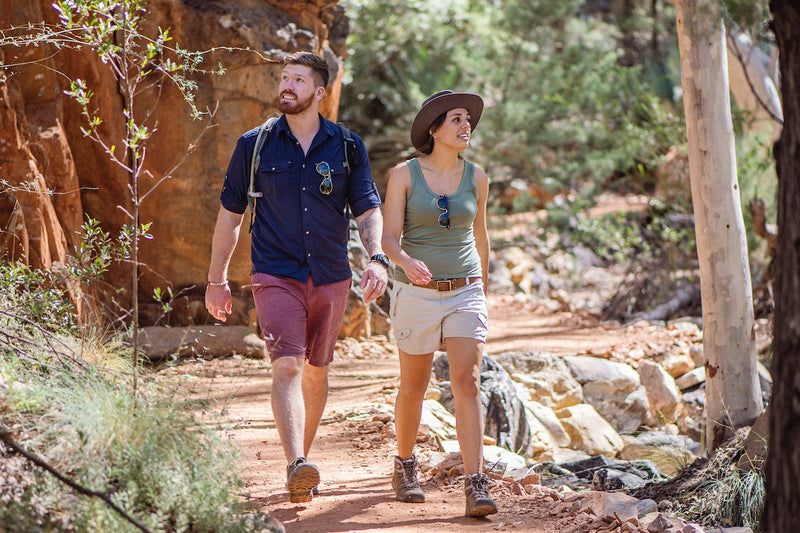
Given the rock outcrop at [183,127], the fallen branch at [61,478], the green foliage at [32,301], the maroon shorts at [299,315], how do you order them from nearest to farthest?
the fallen branch at [61,478] < the maroon shorts at [299,315] < the green foliage at [32,301] < the rock outcrop at [183,127]

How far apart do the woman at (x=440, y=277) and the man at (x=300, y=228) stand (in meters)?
0.21

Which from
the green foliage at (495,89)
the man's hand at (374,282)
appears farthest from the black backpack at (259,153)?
the green foliage at (495,89)

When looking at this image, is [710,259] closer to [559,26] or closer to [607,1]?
[559,26]

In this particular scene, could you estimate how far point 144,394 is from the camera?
4086 mm

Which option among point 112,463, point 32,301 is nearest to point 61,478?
point 112,463

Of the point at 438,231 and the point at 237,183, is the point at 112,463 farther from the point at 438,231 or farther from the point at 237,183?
the point at 438,231

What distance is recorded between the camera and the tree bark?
2850 millimetres

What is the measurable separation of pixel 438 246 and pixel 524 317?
8.93 metres

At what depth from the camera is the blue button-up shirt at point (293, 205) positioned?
4.45 metres

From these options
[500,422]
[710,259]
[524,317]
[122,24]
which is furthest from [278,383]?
[524,317]

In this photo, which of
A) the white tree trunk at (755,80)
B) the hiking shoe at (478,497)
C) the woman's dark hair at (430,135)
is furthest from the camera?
the white tree trunk at (755,80)

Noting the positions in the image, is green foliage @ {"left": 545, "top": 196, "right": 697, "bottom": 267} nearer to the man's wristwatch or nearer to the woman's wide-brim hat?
the woman's wide-brim hat

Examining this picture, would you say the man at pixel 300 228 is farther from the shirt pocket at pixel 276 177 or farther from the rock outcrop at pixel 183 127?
the rock outcrop at pixel 183 127

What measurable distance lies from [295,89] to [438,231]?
1.05 m
